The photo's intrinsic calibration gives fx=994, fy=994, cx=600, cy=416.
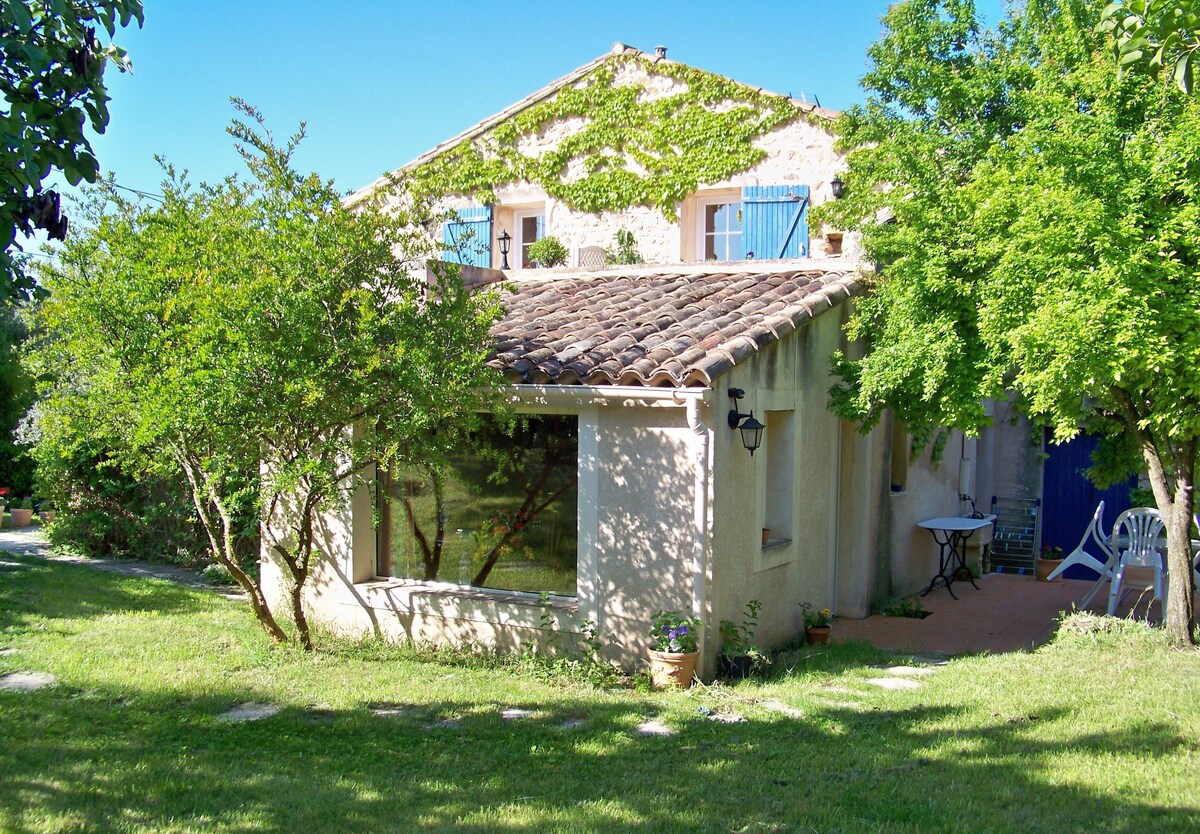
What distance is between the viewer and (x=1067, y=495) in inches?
622

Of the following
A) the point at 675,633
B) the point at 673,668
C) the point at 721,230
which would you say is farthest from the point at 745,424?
the point at 721,230

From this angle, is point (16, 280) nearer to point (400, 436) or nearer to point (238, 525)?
point (400, 436)

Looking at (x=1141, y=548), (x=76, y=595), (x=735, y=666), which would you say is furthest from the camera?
(x=76, y=595)

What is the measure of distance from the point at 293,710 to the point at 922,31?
8937 mm

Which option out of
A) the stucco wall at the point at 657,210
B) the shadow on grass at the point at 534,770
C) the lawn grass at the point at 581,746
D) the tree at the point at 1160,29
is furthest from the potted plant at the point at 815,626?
the tree at the point at 1160,29

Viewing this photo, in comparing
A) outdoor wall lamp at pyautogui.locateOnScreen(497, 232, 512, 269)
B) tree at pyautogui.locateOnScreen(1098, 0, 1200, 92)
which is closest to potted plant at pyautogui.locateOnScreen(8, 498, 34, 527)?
outdoor wall lamp at pyautogui.locateOnScreen(497, 232, 512, 269)

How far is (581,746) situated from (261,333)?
13.0 feet

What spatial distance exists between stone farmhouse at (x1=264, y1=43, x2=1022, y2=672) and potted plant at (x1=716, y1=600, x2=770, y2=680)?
0.13 meters

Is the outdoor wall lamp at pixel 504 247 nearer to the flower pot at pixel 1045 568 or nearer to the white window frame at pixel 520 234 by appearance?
the white window frame at pixel 520 234

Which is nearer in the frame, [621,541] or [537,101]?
[621,541]

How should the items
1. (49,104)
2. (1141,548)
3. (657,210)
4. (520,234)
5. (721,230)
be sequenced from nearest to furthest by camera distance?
(49,104) → (1141,548) → (721,230) → (657,210) → (520,234)

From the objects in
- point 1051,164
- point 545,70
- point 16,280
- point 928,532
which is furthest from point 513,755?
point 545,70

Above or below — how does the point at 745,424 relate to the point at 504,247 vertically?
below

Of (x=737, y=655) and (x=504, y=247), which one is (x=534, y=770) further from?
(x=504, y=247)
